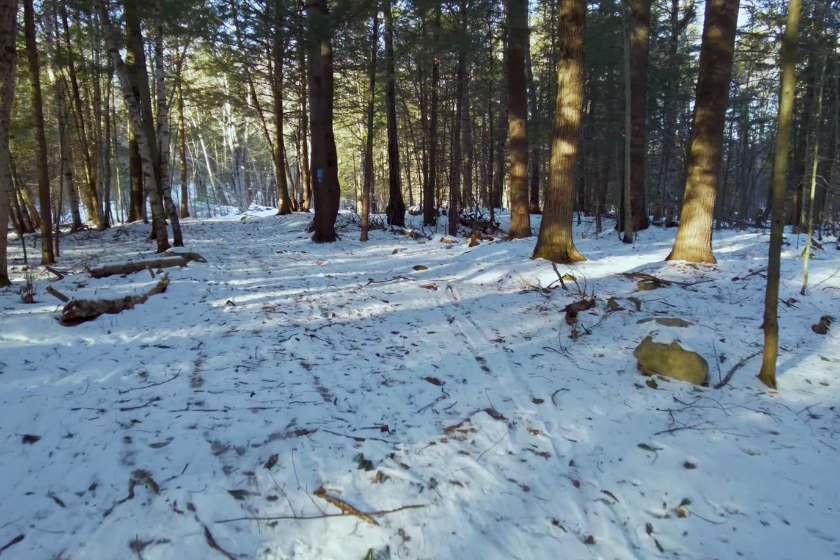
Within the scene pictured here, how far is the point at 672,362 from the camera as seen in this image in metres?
4.07

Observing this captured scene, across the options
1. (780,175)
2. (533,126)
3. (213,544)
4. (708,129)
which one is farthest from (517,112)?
(213,544)

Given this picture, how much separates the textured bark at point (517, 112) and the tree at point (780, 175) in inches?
290

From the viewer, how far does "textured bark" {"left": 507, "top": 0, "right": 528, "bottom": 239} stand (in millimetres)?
10234

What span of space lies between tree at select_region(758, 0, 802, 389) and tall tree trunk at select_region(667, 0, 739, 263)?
4148 millimetres

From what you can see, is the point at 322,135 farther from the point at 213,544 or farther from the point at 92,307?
the point at 213,544

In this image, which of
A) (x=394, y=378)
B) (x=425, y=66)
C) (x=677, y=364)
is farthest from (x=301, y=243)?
(x=677, y=364)

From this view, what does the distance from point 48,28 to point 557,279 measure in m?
17.0

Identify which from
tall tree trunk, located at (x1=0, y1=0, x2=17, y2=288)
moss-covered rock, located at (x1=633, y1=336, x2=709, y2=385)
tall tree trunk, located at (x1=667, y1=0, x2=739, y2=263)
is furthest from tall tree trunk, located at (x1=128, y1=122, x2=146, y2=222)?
moss-covered rock, located at (x1=633, y1=336, x2=709, y2=385)

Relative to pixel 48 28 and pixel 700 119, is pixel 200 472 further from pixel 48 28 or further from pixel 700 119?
pixel 48 28

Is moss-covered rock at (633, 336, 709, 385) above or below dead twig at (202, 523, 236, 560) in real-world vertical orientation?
above

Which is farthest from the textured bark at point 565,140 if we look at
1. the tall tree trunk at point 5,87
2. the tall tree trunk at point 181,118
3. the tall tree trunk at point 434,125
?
the tall tree trunk at point 181,118

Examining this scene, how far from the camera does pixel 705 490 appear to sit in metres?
2.64

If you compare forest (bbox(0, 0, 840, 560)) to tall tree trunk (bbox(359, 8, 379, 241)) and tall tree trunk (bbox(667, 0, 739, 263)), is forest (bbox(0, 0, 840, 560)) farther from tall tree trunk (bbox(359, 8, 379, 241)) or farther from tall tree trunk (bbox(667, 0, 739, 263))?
tall tree trunk (bbox(359, 8, 379, 241))

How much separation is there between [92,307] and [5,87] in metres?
3.92
